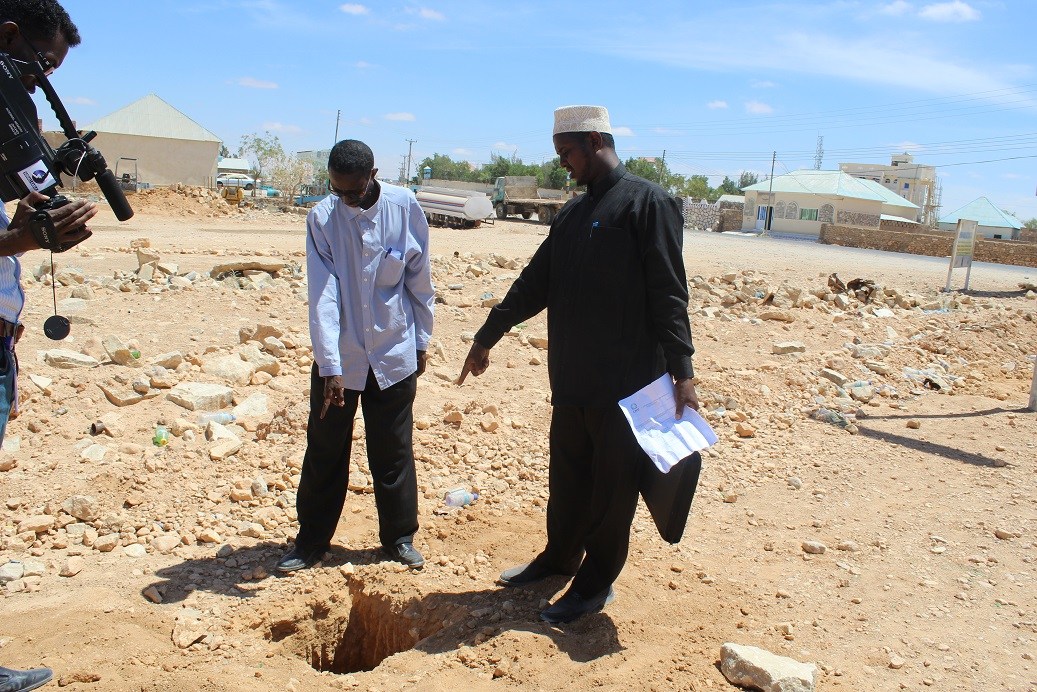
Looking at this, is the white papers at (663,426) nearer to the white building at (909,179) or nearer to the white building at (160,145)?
the white building at (160,145)

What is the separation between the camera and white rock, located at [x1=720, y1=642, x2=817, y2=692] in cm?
269

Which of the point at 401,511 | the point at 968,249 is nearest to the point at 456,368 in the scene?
the point at 401,511

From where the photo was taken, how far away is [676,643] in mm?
3002

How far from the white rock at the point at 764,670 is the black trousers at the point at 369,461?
144 cm

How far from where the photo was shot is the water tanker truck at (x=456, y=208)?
2611 centimetres

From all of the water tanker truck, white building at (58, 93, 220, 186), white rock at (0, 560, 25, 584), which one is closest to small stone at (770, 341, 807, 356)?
white rock at (0, 560, 25, 584)

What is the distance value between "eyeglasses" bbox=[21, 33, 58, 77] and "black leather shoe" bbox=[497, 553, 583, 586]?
240cm

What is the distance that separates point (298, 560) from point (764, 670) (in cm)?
192

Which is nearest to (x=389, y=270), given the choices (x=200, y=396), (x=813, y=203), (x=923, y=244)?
(x=200, y=396)

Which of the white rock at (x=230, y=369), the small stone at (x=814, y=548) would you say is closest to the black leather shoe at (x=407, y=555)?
the small stone at (x=814, y=548)

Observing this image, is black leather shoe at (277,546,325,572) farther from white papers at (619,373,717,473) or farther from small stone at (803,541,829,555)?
small stone at (803,541,829,555)

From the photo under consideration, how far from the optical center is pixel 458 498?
4289 millimetres

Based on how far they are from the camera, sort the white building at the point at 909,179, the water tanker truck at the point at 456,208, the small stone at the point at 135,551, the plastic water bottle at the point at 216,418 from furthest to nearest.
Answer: the white building at the point at 909,179
the water tanker truck at the point at 456,208
the plastic water bottle at the point at 216,418
the small stone at the point at 135,551

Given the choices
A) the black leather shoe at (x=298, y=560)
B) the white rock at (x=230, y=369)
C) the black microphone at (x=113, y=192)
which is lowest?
the black leather shoe at (x=298, y=560)
